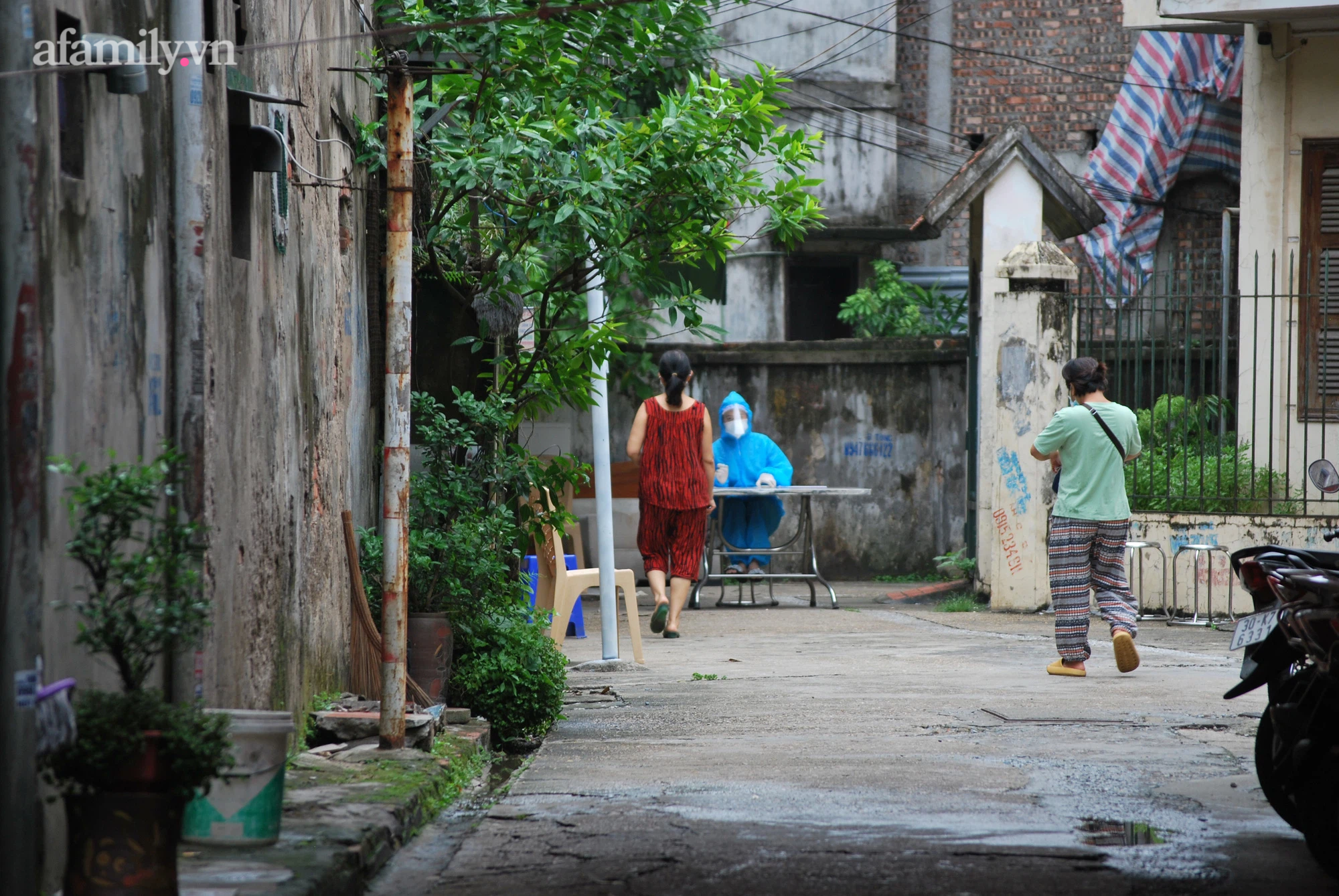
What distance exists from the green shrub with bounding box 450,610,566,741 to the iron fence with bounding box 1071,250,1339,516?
619 centimetres

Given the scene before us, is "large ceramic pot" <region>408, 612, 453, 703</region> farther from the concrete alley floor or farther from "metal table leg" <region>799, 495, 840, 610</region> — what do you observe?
"metal table leg" <region>799, 495, 840, 610</region>

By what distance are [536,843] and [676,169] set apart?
432cm

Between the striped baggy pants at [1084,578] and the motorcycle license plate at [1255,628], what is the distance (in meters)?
3.59

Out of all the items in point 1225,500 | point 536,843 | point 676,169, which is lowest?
point 536,843

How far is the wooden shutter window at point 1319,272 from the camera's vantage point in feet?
40.9

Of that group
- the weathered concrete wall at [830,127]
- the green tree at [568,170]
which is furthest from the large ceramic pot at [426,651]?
the weathered concrete wall at [830,127]

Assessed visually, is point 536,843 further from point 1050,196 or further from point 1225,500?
point 1050,196

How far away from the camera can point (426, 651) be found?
21.6 feet

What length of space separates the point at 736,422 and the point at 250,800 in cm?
983

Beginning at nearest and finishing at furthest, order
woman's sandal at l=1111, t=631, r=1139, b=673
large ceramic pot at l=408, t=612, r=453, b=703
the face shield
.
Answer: large ceramic pot at l=408, t=612, r=453, b=703
woman's sandal at l=1111, t=631, r=1139, b=673
the face shield

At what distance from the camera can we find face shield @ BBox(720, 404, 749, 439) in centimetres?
1375


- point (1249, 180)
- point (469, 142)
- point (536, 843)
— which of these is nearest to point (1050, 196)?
point (1249, 180)

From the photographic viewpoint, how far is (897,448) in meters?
15.0

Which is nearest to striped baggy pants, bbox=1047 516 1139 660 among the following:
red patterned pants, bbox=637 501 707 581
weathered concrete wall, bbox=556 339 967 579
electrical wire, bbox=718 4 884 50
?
red patterned pants, bbox=637 501 707 581
